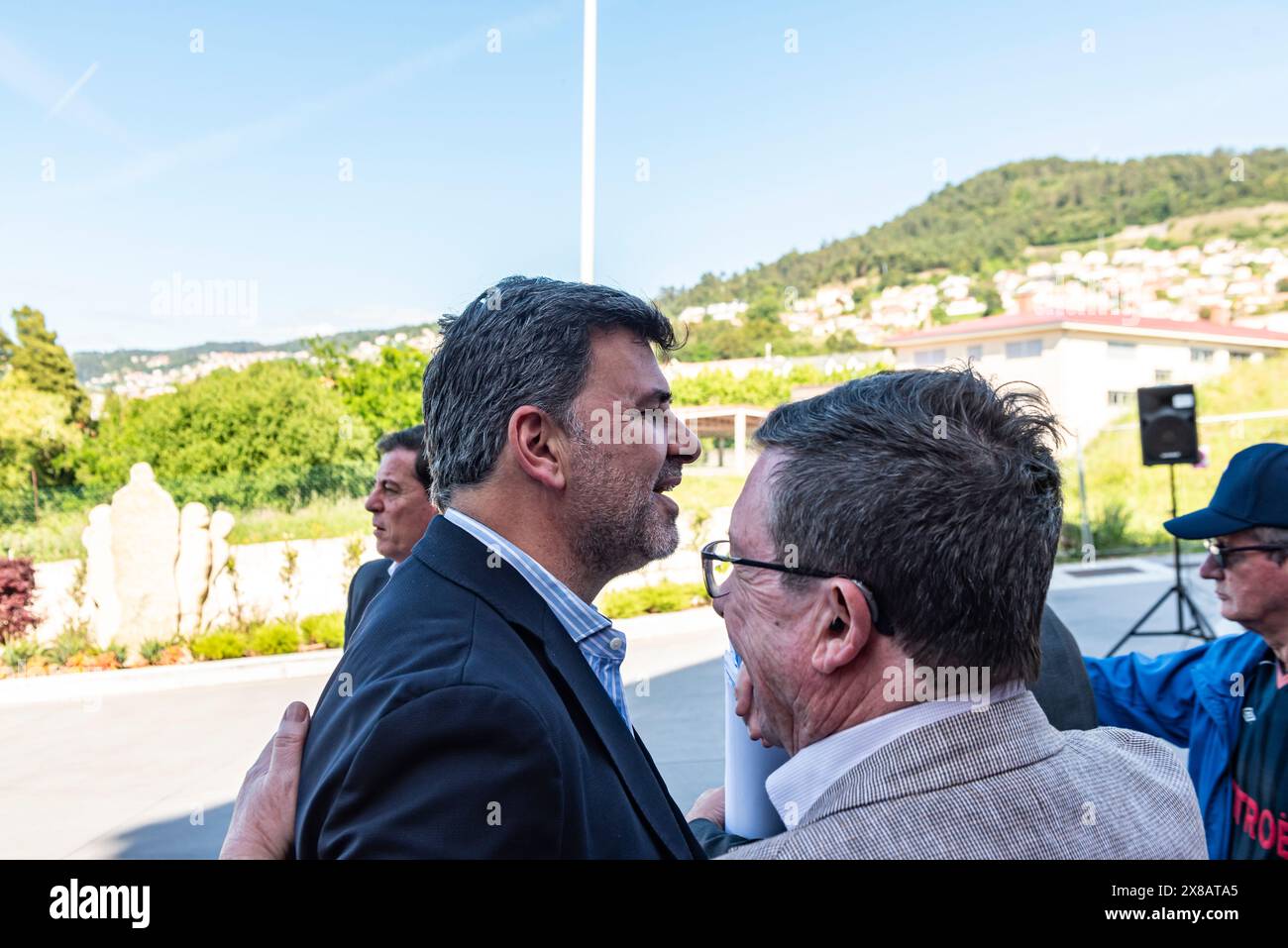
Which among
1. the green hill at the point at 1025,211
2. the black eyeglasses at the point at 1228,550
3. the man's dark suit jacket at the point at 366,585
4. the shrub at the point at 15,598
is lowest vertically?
→ the shrub at the point at 15,598

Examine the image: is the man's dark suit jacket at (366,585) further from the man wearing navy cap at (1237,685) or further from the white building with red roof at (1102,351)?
the white building with red roof at (1102,351)

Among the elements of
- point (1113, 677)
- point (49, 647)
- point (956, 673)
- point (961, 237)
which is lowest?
point (49, 647)

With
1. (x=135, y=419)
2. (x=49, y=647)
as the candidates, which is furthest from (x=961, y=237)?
(x=49, y=647)

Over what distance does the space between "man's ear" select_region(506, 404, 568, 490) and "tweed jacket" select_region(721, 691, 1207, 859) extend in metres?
0.71

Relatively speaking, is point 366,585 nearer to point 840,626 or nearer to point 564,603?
point 564,603

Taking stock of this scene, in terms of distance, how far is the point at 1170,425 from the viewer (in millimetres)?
9539

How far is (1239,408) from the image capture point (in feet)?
85.1

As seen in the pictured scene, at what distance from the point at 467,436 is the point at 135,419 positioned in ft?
62.4

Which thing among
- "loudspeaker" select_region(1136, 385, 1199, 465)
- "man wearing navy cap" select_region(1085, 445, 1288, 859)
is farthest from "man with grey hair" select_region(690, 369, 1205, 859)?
"loudspeaker" select_region(1136, 385, 1199, 465)

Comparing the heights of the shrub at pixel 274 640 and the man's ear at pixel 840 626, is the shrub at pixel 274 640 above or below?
below

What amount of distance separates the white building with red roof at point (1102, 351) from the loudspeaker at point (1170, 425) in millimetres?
26034

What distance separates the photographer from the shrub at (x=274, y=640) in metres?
10.6

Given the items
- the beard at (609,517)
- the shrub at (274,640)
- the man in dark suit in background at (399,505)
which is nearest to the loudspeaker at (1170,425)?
the man in dark suit in background at (399,505)
